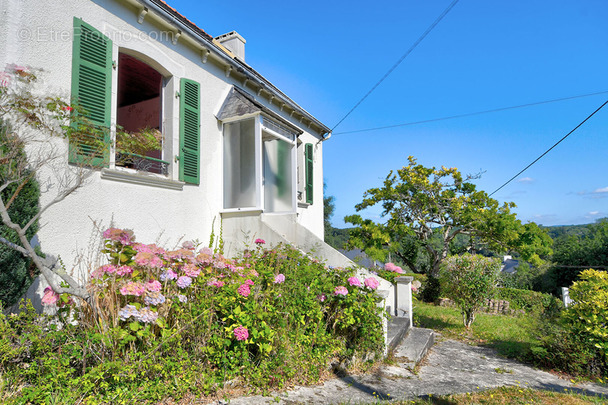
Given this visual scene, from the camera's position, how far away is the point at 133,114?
8180 millimetres

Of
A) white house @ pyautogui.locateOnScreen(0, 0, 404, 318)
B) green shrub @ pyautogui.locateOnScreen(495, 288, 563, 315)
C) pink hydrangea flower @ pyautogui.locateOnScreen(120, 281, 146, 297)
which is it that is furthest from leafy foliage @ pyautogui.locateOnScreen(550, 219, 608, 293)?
pink hydrangea flower @ pyautogui.locateOnScreen(120, 281, 146, 297)

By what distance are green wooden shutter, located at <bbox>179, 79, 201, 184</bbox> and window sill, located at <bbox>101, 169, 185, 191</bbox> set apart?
7.2 inches

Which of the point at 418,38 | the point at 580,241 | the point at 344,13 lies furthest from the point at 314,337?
the point at 580,241

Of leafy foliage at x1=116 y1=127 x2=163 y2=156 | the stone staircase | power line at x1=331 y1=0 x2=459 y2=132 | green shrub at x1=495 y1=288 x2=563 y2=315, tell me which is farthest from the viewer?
green shrub at x1=495 y1=288 x2=563 y2=315

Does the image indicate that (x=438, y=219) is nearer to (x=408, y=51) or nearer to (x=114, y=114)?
(x=408, y=51)

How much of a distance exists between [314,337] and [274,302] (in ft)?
2.17

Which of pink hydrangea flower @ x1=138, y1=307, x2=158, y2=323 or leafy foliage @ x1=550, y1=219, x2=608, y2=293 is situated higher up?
pink hydrangea flower @ x1=138, y1=307, x2=158, y2=323

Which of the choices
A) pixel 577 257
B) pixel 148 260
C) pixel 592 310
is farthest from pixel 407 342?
pixel 577 257

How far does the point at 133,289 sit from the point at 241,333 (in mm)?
1030

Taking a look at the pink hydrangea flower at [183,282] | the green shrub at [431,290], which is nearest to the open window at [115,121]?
the pink hydrangea flower at [183,282]

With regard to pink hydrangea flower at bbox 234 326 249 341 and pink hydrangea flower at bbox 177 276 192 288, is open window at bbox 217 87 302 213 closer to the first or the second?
pink hydrangea flower at bbox 177 276 192 288

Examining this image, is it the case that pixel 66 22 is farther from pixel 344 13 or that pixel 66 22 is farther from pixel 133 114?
pixel 344 13

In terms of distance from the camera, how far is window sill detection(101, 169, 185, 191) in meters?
4.67

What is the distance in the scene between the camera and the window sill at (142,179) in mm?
4672
